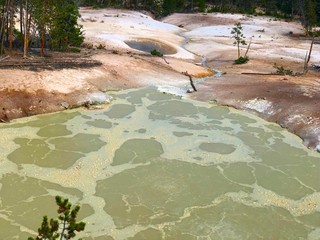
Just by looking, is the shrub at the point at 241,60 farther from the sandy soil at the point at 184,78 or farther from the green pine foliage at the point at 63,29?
the green pine foliage at the point at 63,29

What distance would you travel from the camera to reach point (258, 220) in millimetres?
13430

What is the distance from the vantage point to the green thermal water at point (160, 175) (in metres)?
12.9

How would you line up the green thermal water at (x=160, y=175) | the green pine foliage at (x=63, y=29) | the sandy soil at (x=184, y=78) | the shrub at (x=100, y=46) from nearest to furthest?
1. the green thermal water at (x=160, y=175)
2. the sandy soil at (x=184, y=78)
3. the green pine foliage at (x=63, y=29)
4. the shrub at (x=100, y=46)

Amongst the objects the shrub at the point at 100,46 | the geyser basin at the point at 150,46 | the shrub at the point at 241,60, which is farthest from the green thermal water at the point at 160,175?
the geyser basin at the point at 150,46

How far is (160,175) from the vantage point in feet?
53.0

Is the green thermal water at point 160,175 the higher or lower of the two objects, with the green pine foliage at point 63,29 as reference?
lower

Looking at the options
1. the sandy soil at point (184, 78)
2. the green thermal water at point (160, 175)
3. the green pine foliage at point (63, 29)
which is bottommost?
the green thermal water at point (160, 175)

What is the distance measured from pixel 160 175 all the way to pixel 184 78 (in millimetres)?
16446

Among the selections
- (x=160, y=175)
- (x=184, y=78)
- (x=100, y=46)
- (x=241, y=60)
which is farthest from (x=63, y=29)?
(x=160, y=175)

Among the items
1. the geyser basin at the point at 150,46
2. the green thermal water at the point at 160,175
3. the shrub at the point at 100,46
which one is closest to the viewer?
the green thermal water at the point at 160,175

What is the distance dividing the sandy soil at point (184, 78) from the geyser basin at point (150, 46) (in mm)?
768

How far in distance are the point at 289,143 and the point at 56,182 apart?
11.5 m

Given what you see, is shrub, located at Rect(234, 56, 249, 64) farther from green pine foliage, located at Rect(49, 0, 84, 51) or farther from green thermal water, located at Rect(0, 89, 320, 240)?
green thermal water, located at Rect(0, 89, 320, 240)

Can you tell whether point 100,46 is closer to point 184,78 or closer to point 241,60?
point 184,78
